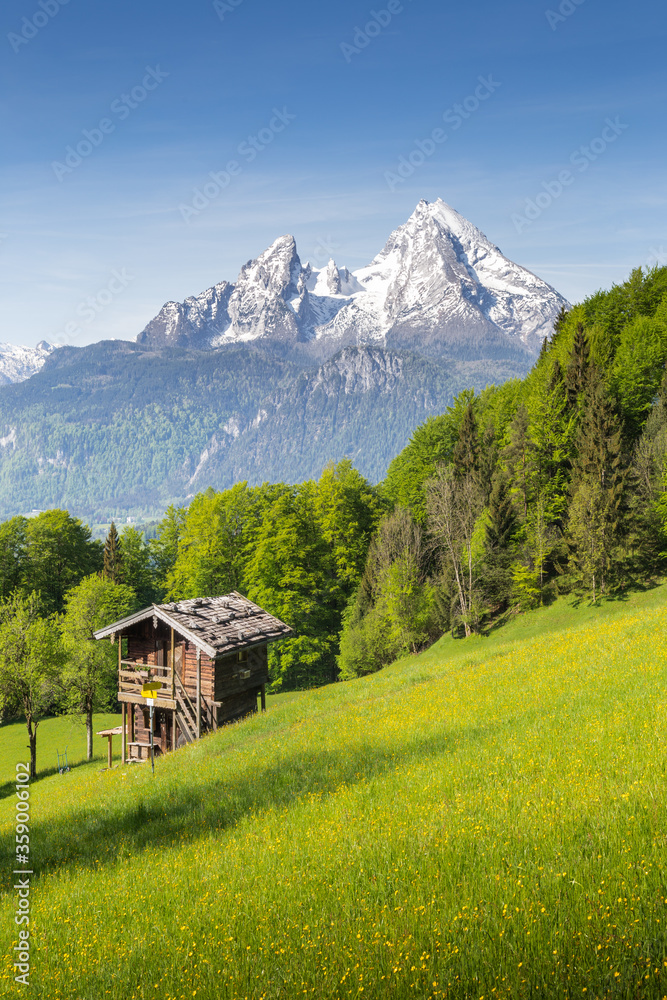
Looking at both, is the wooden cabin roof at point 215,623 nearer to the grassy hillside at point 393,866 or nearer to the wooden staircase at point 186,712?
the wooden staircase at point 186,712

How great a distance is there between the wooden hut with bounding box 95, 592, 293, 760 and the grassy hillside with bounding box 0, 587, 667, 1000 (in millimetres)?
15090

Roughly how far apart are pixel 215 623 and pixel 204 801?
19648 millimetres

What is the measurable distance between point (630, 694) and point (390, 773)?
6370mm

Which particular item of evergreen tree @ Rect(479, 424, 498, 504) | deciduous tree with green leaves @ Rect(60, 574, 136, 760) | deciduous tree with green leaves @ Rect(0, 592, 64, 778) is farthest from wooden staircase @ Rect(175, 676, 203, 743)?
evergreen tree @ Rect(479, 424, 498, 504)

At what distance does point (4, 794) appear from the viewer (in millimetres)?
37000

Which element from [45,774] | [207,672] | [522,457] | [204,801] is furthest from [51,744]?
[522,457]

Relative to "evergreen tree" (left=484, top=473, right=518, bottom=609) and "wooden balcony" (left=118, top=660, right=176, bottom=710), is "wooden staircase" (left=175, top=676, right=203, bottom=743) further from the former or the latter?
"evergreen tree" (left=484, top=473, right=518, bottom=609)

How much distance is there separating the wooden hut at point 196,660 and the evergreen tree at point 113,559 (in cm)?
3713

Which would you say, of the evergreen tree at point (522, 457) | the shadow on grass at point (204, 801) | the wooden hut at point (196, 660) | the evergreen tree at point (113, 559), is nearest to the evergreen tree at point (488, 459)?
the evergreen tree at point (522, 457)

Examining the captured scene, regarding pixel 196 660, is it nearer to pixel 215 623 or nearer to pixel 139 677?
pixel 215 623

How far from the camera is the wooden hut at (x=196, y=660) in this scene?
1304 inches

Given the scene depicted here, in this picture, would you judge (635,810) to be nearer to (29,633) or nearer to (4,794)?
(4,794)

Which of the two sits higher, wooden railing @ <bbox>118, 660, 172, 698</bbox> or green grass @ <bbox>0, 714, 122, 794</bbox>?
wooden railing @ <bbox>118, 660, 172, 698</bbox>

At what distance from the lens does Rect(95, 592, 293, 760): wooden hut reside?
1304 inches
